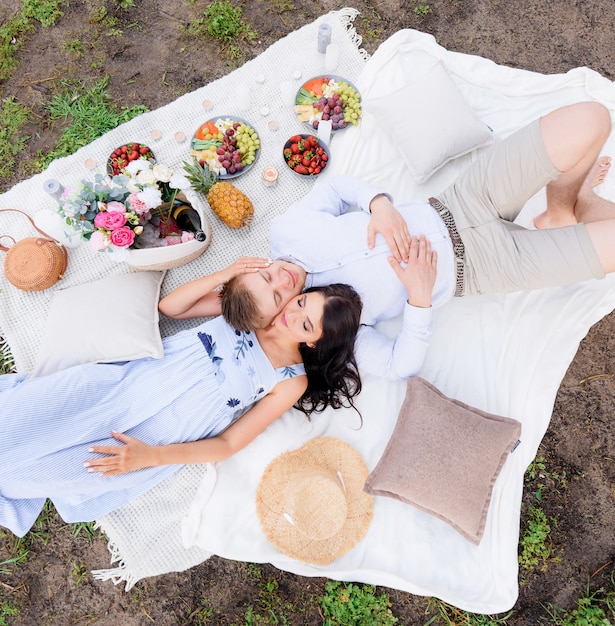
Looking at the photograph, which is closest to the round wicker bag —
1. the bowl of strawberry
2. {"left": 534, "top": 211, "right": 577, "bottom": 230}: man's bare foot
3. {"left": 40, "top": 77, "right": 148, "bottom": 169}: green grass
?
{"left": 40, "top": 77, "right": 148, "bottom": 169}: green grass

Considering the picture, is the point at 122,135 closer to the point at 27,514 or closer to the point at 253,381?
the point at 253,381

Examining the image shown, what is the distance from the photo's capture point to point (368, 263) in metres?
2.95

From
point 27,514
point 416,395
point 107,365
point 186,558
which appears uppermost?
point 107,365

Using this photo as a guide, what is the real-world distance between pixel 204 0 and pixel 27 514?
14.7 feet

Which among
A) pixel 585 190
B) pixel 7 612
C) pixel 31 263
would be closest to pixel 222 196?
pixel 31 263

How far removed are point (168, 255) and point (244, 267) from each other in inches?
23.0

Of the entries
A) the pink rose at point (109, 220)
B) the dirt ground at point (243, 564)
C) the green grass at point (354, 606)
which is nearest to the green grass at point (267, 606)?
the dirt ground at point (243, 564)

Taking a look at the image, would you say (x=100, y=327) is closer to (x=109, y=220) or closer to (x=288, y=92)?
(x=109, y=220)

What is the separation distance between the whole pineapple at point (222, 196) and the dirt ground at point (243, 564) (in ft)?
3.67

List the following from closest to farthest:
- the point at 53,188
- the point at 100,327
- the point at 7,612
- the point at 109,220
→ the point at 109,220
the point at 100,327
the point at 53,188
the point at 7,612

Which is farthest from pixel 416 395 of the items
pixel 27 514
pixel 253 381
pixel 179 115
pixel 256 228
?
pixel 179 115

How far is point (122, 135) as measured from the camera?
3795 millimetres

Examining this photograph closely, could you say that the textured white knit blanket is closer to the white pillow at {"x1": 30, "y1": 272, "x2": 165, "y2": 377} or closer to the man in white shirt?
the white pillow at {"x1": 30, "y1": 272, "x2": 165, "y2": 377}

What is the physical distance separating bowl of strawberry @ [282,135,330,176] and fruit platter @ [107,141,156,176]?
111cm
